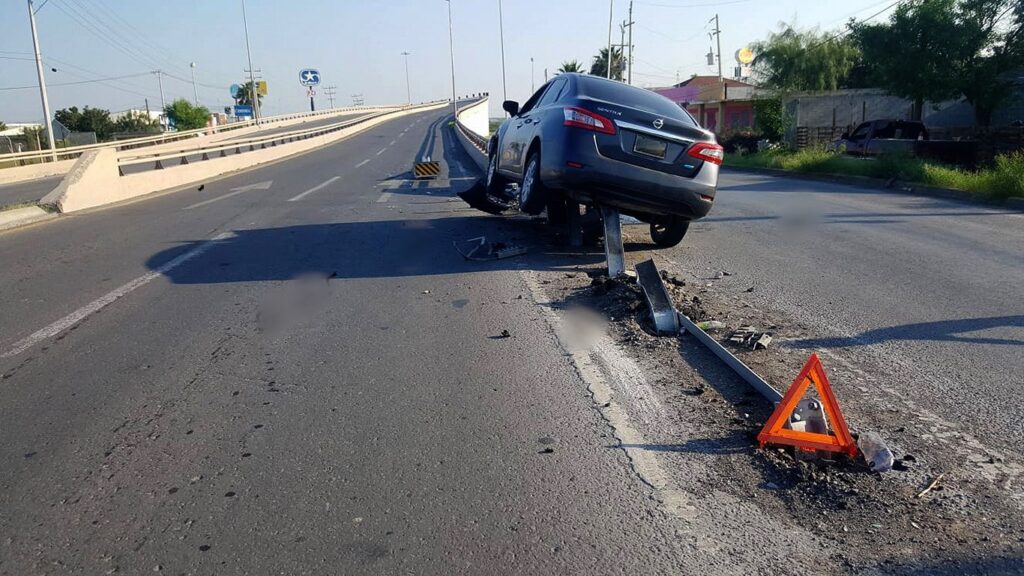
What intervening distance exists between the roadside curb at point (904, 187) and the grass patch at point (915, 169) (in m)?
0.11

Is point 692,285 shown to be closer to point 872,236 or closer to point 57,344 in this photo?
point 872,236

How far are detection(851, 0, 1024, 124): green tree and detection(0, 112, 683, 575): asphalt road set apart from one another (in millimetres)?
25499

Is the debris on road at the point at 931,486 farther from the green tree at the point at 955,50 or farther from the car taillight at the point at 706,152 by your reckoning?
the green tree at the point at 955,50

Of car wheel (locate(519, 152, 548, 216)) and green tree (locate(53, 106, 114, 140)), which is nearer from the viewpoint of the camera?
car wheel (locate(519, 152, 548, 216))

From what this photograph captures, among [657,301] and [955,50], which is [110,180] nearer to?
[657,301]

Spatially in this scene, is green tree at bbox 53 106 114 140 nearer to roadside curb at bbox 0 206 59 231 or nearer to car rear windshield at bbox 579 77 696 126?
roadside curb at bbox 0 206 59 231

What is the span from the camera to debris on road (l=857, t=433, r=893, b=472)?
12.4ft

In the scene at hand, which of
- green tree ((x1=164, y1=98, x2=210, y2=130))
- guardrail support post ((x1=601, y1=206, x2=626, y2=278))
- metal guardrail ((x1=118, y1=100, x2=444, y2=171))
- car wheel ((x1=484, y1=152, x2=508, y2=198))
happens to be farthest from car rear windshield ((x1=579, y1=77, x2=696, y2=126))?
green tree ((x1=164, y1=98, x2=210, y2=130))

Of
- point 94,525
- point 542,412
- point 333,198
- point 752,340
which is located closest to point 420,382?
point 542,412

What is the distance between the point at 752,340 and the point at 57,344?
17.3 ft

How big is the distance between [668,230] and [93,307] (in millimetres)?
6263

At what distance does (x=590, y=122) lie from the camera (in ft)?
25.6

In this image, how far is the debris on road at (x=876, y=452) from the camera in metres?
3.79

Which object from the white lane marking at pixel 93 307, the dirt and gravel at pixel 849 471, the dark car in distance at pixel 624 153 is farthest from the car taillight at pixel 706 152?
the white lane marking at pixel 93 307
